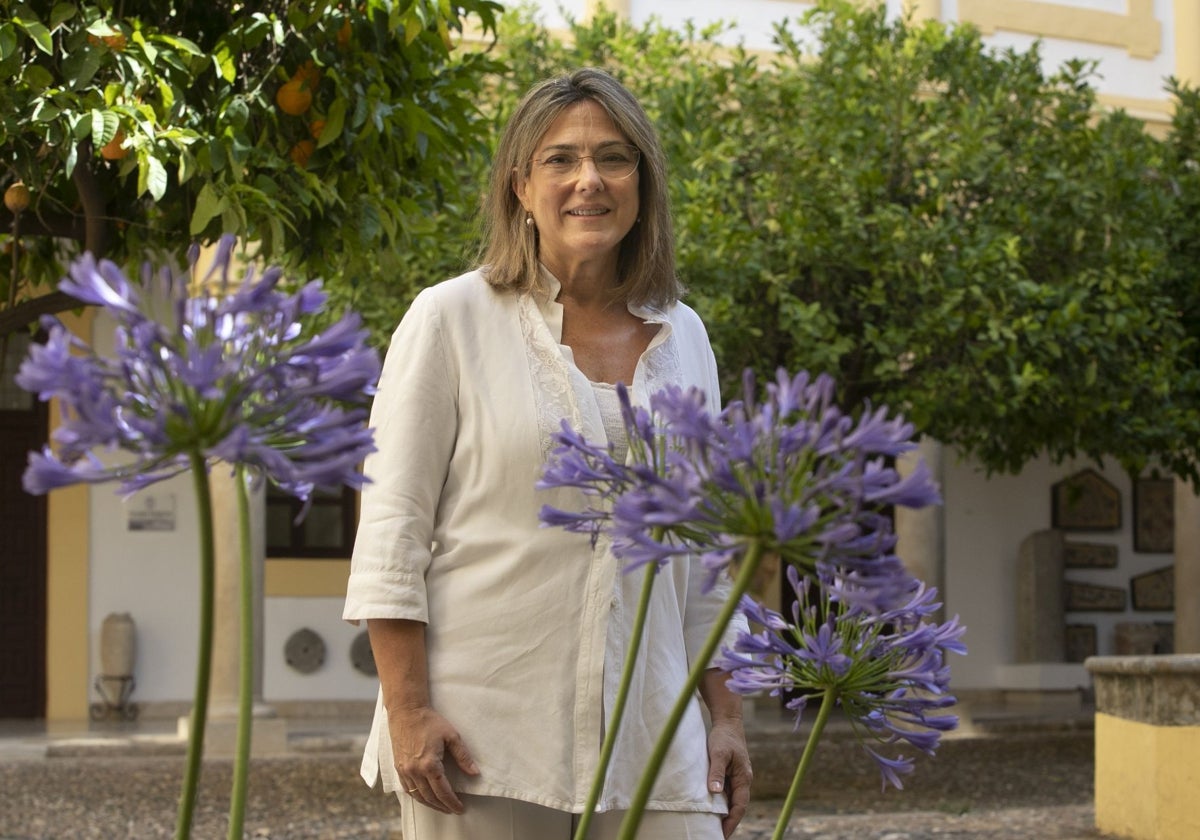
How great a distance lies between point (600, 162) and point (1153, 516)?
724 inches

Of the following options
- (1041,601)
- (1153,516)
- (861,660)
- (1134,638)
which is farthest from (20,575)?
(861,660)

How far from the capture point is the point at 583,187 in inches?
99.4

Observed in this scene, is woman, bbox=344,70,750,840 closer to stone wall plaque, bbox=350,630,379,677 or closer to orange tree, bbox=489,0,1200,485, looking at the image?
orange tree, bbox=489,0,1200,485

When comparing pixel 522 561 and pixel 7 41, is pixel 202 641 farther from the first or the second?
pixel 7 41

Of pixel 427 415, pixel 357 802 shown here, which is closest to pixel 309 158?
pixel 427 415

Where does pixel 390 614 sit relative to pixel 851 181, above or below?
below

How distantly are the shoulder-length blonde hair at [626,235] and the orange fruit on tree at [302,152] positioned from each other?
7.43 ft

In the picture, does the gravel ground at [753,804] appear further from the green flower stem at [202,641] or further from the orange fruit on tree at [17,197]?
the green flower stem at [202,641]

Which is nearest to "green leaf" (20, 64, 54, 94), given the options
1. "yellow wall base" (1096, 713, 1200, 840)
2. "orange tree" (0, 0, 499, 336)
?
"orange tree" (0, 0, 499, 336)

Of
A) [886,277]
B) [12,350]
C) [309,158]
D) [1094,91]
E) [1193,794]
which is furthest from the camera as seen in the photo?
[12,350]

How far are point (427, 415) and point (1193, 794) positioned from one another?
6.09 meters

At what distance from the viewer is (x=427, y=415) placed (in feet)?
8.32

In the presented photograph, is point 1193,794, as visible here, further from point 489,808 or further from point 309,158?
point 489,808

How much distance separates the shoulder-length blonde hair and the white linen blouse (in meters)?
0.17
